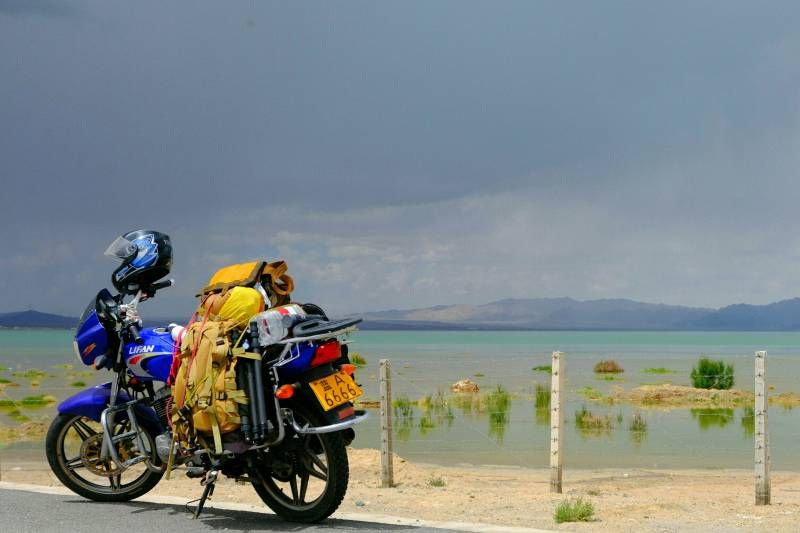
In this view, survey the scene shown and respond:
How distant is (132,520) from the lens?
8719mm

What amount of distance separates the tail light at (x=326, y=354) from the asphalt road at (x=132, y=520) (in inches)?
51.6

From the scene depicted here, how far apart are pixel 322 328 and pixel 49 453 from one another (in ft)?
10.6

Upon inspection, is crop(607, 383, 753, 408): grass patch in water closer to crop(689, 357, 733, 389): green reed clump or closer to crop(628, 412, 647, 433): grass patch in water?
crop(689, 357, 733, 389): green reed clump

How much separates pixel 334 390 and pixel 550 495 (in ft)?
16.2

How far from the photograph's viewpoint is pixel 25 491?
1038cm

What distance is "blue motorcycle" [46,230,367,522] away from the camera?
8031 mm

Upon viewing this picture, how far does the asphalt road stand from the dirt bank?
1202 millimetres

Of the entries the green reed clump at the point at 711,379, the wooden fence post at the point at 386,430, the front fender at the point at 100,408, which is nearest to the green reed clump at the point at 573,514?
the front fender at the point at 100,408

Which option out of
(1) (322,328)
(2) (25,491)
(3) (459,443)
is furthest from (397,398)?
(1) (322,328)

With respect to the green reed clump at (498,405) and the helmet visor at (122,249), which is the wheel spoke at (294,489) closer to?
the helmet visor at (122,249)

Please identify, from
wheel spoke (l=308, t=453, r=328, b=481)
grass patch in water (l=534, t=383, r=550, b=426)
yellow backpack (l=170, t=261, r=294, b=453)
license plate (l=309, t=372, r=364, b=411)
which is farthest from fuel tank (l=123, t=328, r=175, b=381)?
grass patch in water (l=534, t=383, r=550, b=426)

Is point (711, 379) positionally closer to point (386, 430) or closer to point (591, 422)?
point (591, 422)

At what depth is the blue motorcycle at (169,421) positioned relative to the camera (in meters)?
8.03

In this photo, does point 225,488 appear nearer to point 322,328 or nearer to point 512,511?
point 512,511
